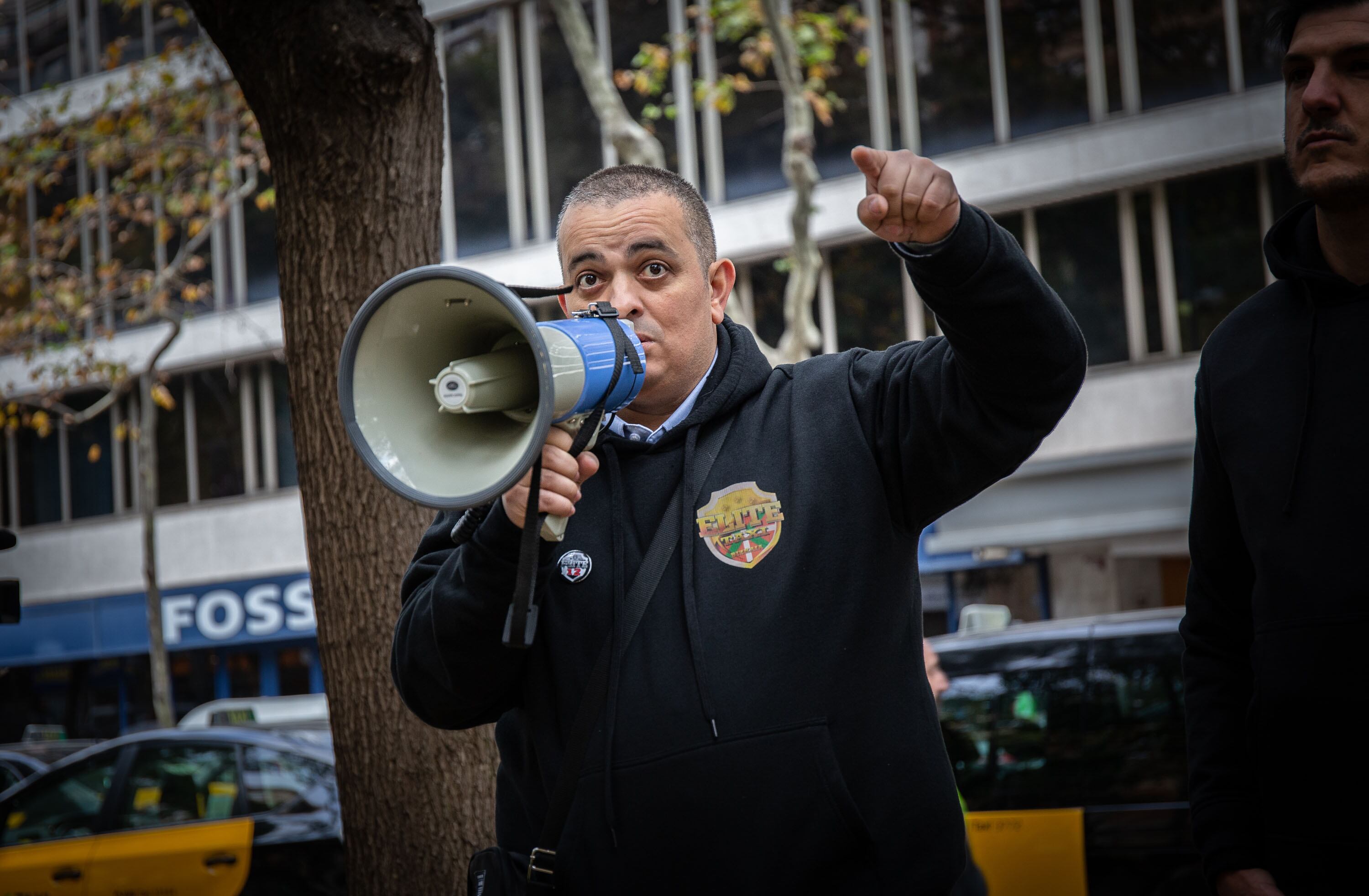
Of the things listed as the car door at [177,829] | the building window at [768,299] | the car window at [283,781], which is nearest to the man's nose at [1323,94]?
the car window at [283,781]

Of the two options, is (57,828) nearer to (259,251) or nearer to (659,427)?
(659,427)

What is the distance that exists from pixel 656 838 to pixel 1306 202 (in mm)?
1584

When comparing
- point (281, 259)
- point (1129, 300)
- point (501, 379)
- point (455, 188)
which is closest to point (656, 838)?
point (501, 379)

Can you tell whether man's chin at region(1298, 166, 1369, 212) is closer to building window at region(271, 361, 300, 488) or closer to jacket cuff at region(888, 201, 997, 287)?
jacket cuff at region(888, 201, 997, 287)

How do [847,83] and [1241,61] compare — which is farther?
[847,83]

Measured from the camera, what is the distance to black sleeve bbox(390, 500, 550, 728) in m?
2.17

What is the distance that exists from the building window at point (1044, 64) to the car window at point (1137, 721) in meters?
10.9

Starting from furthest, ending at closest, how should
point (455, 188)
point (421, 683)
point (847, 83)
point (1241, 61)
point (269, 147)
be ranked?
point (455, 188) → point (847, 83) → point (1241, 61) → point (269, 147) → point (421, 683)

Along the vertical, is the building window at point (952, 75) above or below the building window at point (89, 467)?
above

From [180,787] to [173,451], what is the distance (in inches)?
552

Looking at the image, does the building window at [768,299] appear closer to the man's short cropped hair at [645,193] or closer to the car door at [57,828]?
the car door at [57,828]

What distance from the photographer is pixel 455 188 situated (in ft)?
58.7

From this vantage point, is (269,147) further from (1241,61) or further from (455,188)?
(455,188)

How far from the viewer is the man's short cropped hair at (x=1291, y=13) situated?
227cm
